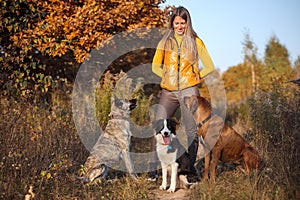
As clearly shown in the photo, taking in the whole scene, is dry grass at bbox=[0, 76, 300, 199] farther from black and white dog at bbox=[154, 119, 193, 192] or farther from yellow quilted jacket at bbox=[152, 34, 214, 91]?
yellow quilted jacket at bbox=[152, 34, 214, 91]

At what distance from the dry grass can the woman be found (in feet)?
4.09

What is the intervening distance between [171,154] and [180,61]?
4.50 feet

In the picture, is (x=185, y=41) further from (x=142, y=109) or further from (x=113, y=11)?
(x=142, y=109)

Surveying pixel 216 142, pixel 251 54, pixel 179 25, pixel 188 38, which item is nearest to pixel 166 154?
pixel 216 142

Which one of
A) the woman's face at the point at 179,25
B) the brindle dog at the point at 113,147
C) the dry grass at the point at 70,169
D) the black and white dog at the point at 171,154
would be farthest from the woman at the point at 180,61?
the dry grass at the point at 70,169

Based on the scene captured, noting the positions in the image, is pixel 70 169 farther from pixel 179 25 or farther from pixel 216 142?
pixel 179 25

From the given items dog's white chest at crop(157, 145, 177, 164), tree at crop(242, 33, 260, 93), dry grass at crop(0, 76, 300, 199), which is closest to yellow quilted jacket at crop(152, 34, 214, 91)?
dog's white chest at crop(157, 145, 177, 164)

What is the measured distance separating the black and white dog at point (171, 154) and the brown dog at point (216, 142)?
32 cm

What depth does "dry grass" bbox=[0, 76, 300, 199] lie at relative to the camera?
4000mm

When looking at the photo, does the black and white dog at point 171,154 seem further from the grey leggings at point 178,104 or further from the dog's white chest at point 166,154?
the grey leggings at point 178,104

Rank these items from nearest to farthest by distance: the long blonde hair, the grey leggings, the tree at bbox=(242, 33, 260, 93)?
the long blonde hair, the grey leggings, the tree at bbox=(242, 33, 260, 93)

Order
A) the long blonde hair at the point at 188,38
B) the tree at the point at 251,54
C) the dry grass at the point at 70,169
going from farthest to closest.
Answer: the tree at the point at 251,54
the long blonde hair at the point at 188,38
the dry grass at the point at 70,169

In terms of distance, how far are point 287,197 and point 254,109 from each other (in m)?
3.48

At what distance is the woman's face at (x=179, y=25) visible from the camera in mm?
4973
